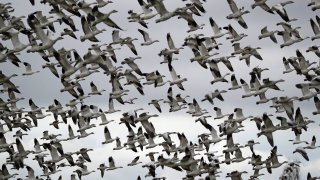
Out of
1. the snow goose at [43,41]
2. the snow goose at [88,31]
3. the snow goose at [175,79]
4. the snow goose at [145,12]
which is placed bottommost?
the snow goose at [175,79]

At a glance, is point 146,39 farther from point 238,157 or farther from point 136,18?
point 238,157

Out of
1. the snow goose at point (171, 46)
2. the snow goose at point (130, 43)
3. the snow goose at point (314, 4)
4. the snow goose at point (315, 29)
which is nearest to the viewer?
the snow goose at point (314, 4)

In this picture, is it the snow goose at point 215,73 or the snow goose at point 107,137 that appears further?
the snow goose at point 107,137

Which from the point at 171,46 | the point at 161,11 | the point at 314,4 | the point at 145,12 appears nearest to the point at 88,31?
the point at 145,12

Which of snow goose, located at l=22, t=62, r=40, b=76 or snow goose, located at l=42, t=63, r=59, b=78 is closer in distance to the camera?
snow goose, located at l=42, t=63, r=59, b=78

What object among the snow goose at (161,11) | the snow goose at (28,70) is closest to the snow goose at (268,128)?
the snow goose at (161,11)

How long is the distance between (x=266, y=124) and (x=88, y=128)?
27.4 ft

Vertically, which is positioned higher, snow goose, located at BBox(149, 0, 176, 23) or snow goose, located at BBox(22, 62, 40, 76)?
snow goose, located at BBox(149, 0, 176, 23)

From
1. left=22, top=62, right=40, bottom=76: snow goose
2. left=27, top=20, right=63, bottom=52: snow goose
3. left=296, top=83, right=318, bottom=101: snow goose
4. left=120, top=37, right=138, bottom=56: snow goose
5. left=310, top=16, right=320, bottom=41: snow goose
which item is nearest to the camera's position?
left=27, top=20, right=63, bottom=52: snow goose

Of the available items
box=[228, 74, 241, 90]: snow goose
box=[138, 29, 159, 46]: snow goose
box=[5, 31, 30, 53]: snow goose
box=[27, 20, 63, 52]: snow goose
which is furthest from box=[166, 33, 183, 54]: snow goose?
box=[5, 31, 30, 53]: snow goose

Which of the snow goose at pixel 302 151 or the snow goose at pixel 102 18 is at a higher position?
the snow goose at pixel 102 18

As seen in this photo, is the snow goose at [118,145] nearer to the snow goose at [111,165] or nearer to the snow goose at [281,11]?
the snow goose at [111,165]

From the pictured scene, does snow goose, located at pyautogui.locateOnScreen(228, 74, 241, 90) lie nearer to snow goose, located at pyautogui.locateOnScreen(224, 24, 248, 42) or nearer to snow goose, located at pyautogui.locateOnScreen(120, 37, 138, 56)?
snow goose, located at pyautogui.locateOnScreen(224, 24, 248, 42)

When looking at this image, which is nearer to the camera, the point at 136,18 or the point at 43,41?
the point at 43,41
